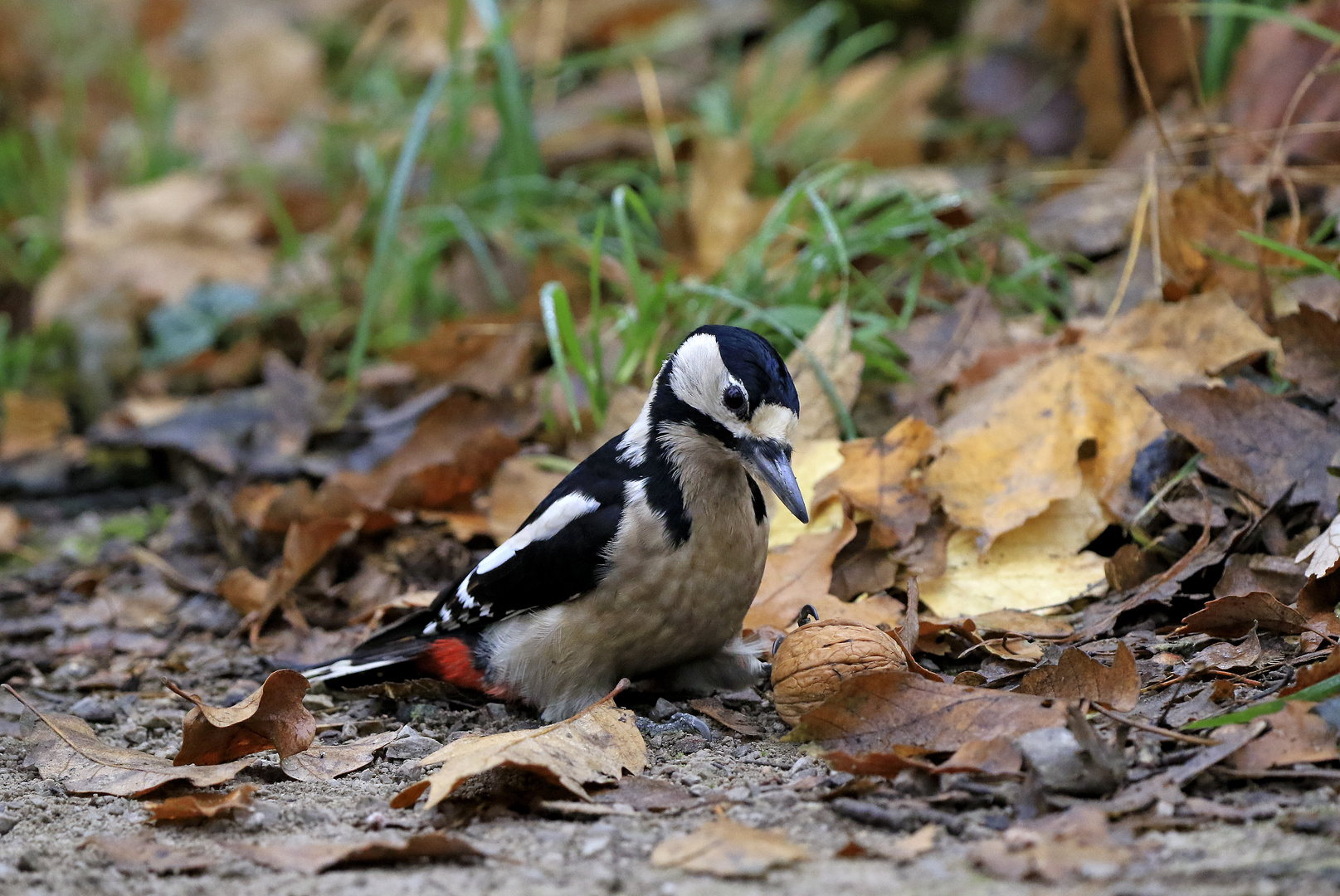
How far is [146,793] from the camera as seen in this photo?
2545 mm

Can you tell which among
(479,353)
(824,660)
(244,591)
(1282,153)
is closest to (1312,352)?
(1282,153)

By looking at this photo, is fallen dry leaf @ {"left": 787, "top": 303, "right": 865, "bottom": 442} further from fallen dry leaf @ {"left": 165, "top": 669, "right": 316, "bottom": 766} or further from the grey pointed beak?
fallen dry leaf @ {"left": 165, "top": 669, "right": 316, "bottom": 766}

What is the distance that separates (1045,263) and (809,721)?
227cm

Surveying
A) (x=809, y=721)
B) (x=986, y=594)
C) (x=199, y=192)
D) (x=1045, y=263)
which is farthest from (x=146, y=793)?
(x=199, y=192)

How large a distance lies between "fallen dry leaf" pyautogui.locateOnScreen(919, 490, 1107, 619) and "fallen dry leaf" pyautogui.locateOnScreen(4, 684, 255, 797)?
5.55 ft

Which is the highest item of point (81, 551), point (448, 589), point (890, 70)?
point (890, 70)

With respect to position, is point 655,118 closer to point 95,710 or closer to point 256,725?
point 95,710

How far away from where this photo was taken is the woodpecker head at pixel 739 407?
290 cm

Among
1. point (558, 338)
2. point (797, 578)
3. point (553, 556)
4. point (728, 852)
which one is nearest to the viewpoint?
point (728, 852)

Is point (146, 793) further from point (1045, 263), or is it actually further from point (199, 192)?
point (199, 192)

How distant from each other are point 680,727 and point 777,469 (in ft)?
1.96

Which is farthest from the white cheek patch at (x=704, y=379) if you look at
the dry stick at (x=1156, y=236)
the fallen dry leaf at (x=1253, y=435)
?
the dry stick at (x=1156, y=236)

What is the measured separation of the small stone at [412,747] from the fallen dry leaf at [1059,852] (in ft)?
4.37

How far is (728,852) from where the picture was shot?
2016mm
